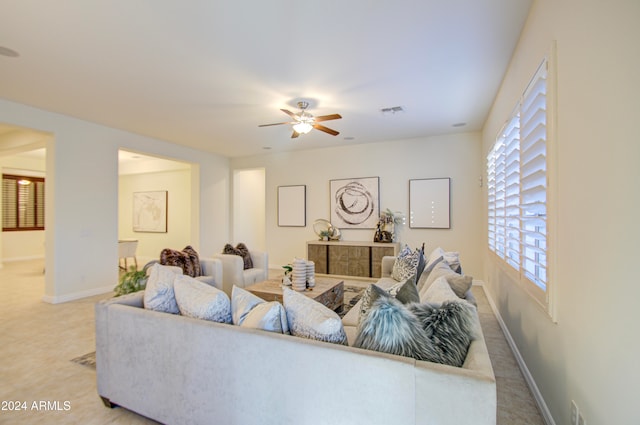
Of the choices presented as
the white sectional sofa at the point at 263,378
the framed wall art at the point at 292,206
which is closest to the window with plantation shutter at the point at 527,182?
the white sectional sofa at the point at 263,378

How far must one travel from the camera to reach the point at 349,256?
219 inches

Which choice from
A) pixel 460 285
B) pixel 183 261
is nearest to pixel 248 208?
pixel 183 261

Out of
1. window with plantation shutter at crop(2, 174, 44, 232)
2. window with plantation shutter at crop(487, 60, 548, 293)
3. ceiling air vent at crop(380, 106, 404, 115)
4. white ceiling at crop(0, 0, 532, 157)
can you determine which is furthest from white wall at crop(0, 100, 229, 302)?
window with plantation shutter at crop(487, 60, 548, 293)

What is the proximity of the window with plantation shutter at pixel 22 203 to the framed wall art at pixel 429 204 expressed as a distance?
33.2 feet

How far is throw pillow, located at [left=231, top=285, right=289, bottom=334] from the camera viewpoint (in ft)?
4.84

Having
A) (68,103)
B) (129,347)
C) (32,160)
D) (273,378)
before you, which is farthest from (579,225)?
(32,160)

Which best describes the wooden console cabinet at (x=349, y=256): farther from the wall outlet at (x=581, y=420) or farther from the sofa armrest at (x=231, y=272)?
the wall outlet at (x=581, y=420)

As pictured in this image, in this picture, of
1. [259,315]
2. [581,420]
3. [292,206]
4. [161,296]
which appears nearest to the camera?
[581,420]

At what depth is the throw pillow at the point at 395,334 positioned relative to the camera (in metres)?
1.20

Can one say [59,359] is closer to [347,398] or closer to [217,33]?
[347,398]

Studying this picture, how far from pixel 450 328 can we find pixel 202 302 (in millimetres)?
1299

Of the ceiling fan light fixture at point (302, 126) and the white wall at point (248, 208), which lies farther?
the white wall at point (248, 208)

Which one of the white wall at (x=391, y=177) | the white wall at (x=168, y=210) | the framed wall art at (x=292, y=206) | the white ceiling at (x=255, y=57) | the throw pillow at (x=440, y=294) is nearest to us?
the throw pillow at (x=440, y=294)

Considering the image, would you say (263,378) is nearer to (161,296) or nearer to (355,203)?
(161,296)
